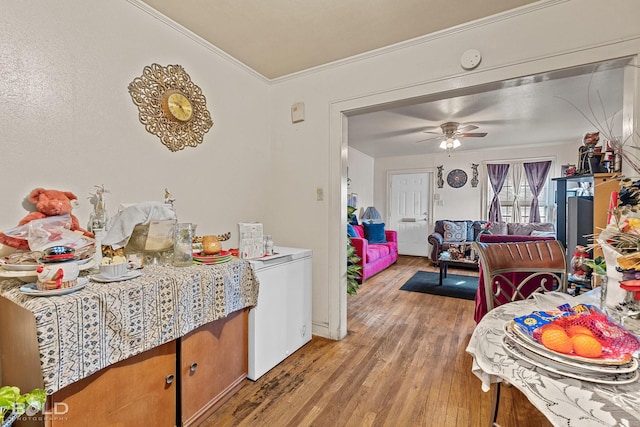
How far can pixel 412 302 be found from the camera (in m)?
3.51

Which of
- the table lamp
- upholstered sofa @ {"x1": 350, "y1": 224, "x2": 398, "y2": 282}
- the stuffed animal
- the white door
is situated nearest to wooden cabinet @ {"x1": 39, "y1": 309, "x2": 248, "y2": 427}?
the stuffed animal

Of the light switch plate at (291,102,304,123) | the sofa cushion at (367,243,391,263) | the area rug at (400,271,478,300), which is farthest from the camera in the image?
the sofa cushion at (367,243,391,263)

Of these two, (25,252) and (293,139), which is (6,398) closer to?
(25,252)

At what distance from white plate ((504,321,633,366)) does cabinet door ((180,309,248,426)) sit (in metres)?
1.46

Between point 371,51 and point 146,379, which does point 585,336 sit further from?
point 371,51

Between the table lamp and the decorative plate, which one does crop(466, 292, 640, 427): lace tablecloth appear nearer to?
the decorative plate

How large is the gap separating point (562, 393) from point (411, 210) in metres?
6.31

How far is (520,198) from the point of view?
573 centimetres

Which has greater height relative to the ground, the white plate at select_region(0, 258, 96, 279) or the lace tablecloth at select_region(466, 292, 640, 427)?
the white plate at select_region(0, 258, 96, 279)

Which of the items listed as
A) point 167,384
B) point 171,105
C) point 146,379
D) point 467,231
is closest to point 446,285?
point 467,231

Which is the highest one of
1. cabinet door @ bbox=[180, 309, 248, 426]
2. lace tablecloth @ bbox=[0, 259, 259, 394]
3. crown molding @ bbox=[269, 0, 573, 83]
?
crown molding @ bbox=[269, 0, 573, 83]

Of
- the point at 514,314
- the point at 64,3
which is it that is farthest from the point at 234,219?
the point at 514,314

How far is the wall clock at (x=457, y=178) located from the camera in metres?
6.13

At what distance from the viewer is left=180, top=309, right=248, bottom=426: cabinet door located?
1.47m
